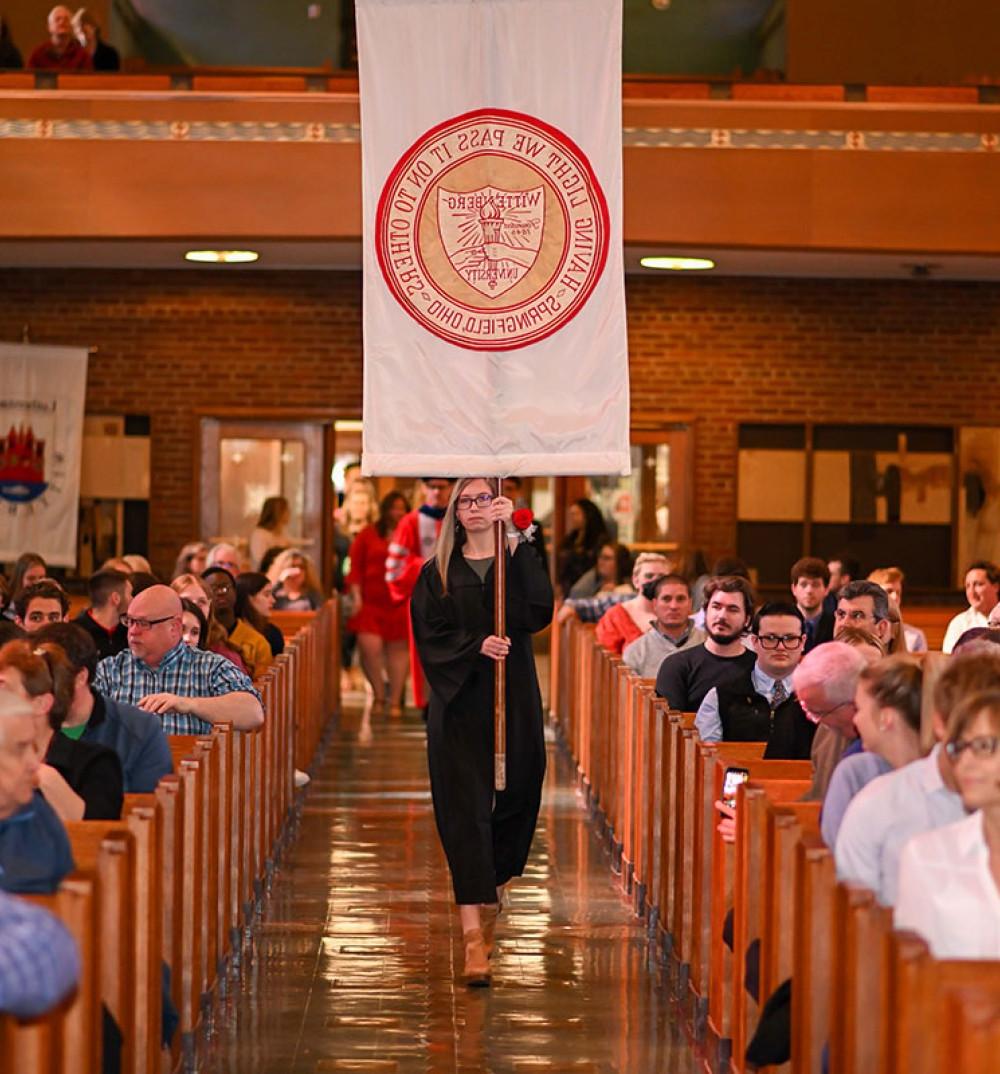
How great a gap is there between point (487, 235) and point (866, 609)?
261 cm

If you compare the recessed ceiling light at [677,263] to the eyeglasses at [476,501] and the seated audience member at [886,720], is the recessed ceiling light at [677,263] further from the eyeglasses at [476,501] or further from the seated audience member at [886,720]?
the seated audience member at [886,720]

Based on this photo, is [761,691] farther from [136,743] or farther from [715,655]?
[136,743]

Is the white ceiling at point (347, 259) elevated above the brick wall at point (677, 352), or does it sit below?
above

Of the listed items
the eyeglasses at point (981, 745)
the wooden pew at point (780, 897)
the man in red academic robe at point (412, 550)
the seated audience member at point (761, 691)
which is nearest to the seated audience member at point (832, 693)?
the wooden pew at point (780, 897)

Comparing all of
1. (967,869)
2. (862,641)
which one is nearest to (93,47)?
(862,641)

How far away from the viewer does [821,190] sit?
14.4m

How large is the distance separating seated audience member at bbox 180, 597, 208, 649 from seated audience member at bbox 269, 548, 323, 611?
531 cm

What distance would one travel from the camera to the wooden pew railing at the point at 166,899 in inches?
163

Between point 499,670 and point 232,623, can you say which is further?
point 232,623

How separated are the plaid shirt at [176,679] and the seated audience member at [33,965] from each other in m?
4.13

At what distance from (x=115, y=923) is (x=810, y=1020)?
1692mm

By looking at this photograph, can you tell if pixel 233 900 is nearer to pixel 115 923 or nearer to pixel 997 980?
pixel 115 923

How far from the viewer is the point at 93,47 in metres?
15.3

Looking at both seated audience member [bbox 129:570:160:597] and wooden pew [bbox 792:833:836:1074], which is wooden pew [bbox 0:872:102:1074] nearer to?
wooden pew [bbox 792:833:836:1074]
